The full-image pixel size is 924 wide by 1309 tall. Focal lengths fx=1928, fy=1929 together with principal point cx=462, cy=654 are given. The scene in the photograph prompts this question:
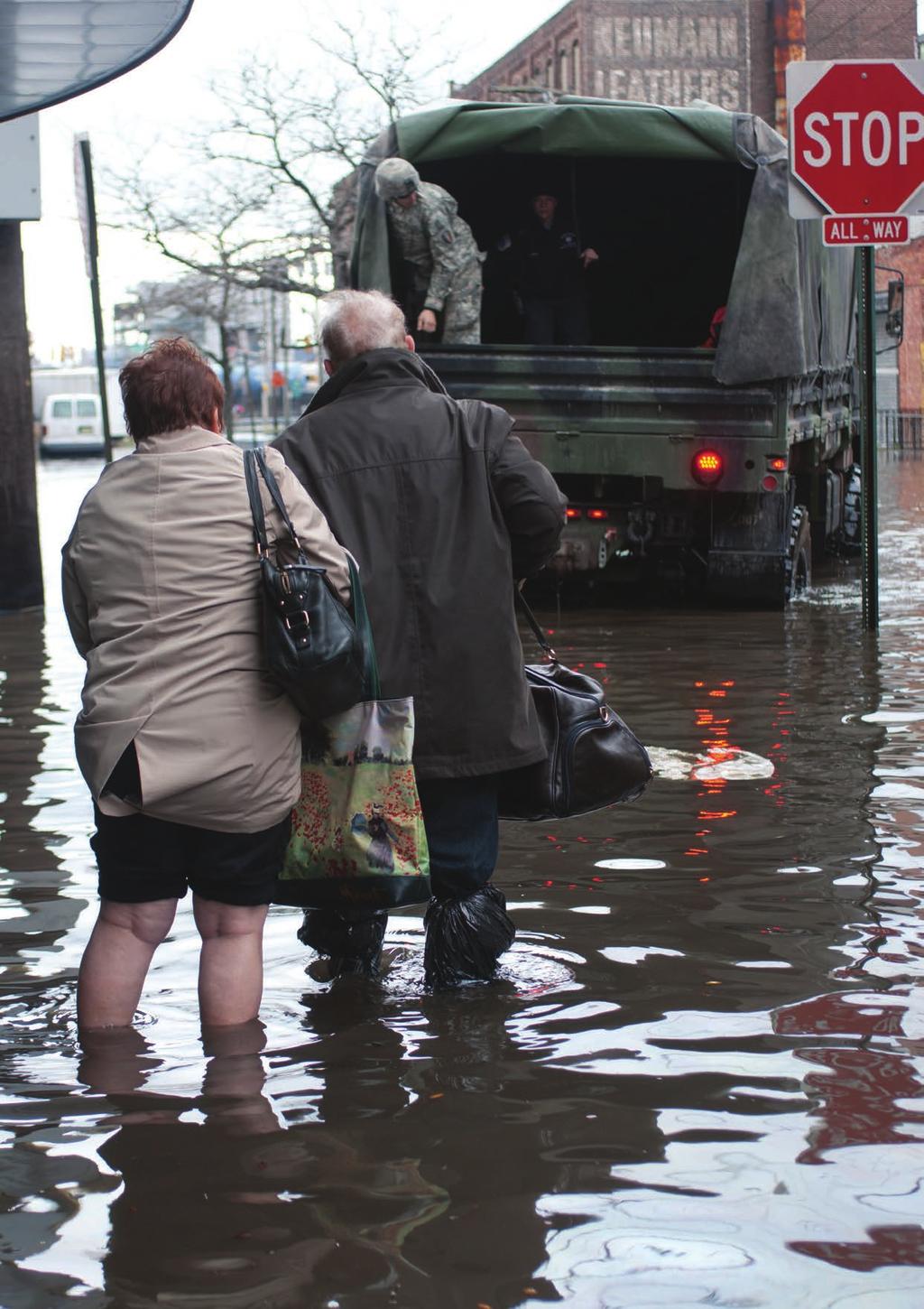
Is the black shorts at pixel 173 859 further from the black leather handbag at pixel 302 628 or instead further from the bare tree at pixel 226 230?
the bare tree at pixel 226 230

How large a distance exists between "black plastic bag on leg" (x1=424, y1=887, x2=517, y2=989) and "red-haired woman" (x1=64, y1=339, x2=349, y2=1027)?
610 millimetres

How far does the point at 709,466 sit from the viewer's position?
40.1 feet

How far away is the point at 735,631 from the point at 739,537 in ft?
3.89

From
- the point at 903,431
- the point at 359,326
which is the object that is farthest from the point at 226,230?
the point at 359,326

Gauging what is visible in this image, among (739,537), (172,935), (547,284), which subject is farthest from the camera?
(547,284)

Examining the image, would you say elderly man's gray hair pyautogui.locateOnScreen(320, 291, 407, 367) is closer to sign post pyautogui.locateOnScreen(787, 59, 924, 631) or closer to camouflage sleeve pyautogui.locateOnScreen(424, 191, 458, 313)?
sign post pyautogui.locateOnScreen(787, 59, 924, 631)

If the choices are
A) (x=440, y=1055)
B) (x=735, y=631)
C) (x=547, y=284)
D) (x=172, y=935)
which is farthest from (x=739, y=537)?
(x=440, y=1055)

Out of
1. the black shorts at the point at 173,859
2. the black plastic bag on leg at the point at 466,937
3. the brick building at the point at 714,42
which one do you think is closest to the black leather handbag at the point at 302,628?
the black shorts at the point at 173,859

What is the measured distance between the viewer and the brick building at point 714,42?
53.9 metres

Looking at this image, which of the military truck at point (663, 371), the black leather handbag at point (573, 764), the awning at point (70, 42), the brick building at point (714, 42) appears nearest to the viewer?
the black leather handbag at point (573, 764)

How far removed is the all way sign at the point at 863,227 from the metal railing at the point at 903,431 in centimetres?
3083

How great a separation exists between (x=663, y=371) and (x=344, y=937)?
8073 mm

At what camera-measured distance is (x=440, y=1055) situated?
418cm

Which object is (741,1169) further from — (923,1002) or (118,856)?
(118,856)
